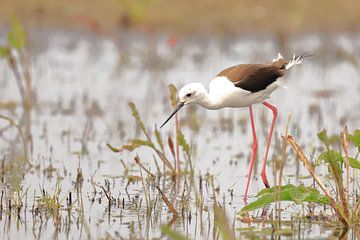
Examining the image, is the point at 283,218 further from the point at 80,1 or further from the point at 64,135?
the point at 80,1

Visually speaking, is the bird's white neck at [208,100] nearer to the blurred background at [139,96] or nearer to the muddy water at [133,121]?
the blurred background at [139,96]

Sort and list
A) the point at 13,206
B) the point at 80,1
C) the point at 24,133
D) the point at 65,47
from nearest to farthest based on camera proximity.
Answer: the point at 13,206 < the point at 24,133 < the point at 65,47 < the point at 80,1

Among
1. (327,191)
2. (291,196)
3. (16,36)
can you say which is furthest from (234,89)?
(16,36)

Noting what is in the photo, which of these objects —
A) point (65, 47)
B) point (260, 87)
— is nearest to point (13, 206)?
point (260, 87)

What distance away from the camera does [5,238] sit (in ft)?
17.1

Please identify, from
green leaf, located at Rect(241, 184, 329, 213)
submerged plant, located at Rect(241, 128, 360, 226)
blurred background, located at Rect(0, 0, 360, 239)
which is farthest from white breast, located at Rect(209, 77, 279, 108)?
green leaf, located at Rect(241, 184, 329, 213)

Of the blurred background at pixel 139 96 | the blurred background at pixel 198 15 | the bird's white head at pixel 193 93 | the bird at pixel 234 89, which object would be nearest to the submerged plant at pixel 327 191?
the blurred background at pixel 139 96

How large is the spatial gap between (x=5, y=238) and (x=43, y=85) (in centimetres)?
614

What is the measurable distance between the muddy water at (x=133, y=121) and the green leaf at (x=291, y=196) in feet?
0.57

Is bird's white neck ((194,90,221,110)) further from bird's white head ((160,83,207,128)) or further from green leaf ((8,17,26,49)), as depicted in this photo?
green leaf ((8,17,26,49))

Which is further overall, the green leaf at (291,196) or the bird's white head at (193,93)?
the bird's white head at (193,93)

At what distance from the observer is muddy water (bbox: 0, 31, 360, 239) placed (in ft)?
18.8

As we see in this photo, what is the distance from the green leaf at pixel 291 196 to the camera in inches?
217

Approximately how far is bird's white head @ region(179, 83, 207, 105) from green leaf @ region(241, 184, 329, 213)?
1.02 meters
